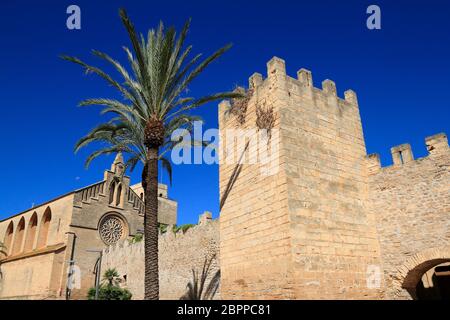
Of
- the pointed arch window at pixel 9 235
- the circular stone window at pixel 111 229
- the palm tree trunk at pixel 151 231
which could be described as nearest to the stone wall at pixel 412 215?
the palm tree trunk at pixel 151 231

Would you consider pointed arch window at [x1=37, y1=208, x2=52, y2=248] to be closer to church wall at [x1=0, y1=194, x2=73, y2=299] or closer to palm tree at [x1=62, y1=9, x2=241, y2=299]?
church wall at [x1=0, y1=194, x2=73, y2=299]

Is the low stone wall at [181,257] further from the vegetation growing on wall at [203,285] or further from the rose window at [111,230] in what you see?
the rose window at [111,230]

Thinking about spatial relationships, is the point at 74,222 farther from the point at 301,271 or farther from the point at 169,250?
the point at 301,271

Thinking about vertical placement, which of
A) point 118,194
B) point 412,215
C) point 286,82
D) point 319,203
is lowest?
point 412,215

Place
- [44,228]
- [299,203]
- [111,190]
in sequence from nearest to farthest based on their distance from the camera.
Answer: [299,203] → [44,228] → [111,190]

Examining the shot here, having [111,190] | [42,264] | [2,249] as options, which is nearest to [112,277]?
[42,264]

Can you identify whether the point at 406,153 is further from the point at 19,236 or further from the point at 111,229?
the point at 19,236

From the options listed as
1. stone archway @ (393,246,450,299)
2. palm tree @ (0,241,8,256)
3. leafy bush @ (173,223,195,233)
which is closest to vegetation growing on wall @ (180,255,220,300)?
leafy bush @ (173,223,195,233)

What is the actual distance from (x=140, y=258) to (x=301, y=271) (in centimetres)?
1816

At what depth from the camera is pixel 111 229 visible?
32.8m

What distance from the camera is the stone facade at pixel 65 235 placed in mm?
28188

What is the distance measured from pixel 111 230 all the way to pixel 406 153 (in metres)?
28.2

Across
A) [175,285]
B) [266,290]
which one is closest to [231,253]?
[266,290]

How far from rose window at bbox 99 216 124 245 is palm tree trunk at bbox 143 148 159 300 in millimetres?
24394
